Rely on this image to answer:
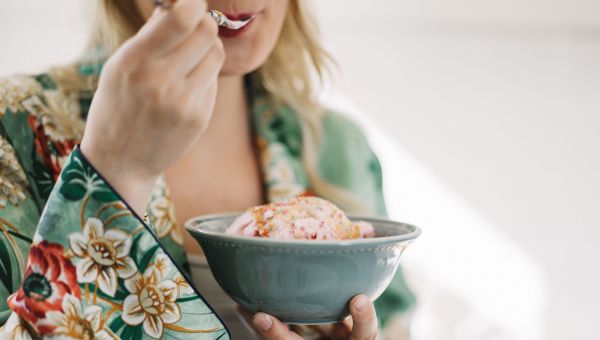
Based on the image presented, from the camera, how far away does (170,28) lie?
1.35ft

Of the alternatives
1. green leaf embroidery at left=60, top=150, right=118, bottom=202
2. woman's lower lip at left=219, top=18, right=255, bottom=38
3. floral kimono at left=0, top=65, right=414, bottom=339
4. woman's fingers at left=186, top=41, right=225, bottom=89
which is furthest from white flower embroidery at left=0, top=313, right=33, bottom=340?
woman's lower lip at left=219, top=18, right=255, bottom=38

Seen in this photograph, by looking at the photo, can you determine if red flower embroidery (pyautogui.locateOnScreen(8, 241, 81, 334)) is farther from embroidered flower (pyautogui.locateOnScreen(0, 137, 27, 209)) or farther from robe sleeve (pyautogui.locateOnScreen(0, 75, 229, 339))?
embroidered flower (pyautogui.locateOnScreen(0, 137, 27, 209))

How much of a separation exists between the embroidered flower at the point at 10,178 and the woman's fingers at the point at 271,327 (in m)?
0.35

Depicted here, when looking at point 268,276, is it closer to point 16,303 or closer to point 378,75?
point 16,303

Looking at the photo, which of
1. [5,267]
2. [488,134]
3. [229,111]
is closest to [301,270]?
[5,267]

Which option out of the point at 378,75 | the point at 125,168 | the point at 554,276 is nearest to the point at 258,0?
the point at 125,168

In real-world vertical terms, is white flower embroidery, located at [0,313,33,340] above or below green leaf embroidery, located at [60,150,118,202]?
below

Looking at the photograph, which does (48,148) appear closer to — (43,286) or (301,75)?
(43,286)

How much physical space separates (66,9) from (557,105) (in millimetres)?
1926

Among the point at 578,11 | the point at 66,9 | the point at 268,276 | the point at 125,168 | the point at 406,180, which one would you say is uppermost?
the point at 66,9

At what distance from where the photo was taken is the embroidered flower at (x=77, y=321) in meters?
0.48

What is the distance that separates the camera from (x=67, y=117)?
80 centimetres

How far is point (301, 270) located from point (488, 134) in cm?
181

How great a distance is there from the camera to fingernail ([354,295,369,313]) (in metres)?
0.53
